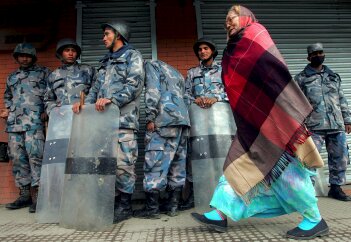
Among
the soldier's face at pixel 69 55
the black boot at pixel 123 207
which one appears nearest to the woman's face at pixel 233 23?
the black boot at pixel 123 207

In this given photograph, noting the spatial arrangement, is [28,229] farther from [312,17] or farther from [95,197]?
[312,17]

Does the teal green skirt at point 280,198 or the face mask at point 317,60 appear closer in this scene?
the teal green skirt at point 280,198

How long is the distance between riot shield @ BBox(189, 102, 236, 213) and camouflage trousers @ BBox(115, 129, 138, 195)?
2.26 ft

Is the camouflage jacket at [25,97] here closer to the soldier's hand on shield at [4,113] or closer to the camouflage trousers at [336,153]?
the soldier's hand on shield at [4,113]

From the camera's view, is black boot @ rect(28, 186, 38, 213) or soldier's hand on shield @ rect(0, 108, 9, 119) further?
soldier's hand on shield @ rect(0, 108, 9, 119)

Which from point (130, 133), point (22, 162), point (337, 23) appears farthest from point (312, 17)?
point (22, 162)

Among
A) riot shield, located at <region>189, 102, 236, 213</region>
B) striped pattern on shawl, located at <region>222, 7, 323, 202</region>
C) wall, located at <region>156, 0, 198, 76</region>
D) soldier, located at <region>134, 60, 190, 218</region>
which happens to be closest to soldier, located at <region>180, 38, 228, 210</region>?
riot shield, located at <region>189, 102, 236, 213</region>

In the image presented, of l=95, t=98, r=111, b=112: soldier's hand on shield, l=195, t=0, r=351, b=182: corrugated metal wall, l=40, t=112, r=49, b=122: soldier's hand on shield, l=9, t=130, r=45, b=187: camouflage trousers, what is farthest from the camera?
l=195, t=0, r=351, b=182: corrugated metal wall

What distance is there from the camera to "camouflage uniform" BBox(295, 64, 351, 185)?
4.28m

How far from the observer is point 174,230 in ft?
9.46

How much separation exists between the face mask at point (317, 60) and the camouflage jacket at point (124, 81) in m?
2.42

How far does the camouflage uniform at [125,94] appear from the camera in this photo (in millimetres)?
3334

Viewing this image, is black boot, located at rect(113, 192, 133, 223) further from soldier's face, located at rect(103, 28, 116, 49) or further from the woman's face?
the woman's face

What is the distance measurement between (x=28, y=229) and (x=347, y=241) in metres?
2.72
